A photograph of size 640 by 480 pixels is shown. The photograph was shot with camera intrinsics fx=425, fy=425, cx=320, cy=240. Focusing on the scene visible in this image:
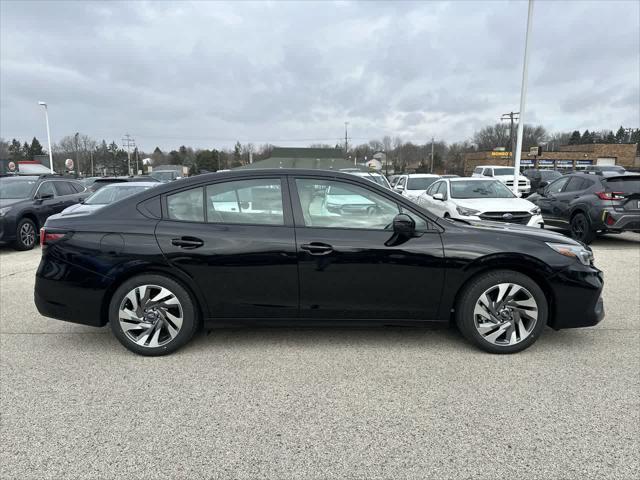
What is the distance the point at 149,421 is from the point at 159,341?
989mm

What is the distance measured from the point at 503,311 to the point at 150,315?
296cm

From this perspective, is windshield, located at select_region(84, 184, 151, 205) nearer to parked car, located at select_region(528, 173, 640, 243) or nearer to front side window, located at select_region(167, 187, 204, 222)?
front side window, located at select_region(167, 187, 204, 222)

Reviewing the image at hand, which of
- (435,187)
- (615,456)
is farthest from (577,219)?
(615,456)

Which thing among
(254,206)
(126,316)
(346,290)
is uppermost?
(254,206)

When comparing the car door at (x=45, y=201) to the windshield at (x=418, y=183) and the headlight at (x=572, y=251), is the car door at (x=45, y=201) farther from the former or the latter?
the windshield at (x=418, y=183)

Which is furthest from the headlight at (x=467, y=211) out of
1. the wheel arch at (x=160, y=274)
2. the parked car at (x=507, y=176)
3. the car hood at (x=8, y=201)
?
the parked car at (x=507, y=176)

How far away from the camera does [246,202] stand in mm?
3652

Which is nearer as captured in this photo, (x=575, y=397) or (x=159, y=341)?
(x=575, y=397)

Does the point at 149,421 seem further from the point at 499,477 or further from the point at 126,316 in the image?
the point at 499,477

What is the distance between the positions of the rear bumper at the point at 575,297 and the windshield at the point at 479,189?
6672mm

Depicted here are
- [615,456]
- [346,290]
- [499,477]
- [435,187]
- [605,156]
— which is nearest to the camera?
[499,477]

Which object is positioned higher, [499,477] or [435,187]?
[435,187]

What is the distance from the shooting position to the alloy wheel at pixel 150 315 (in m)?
3.53

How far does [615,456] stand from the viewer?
235 cm
